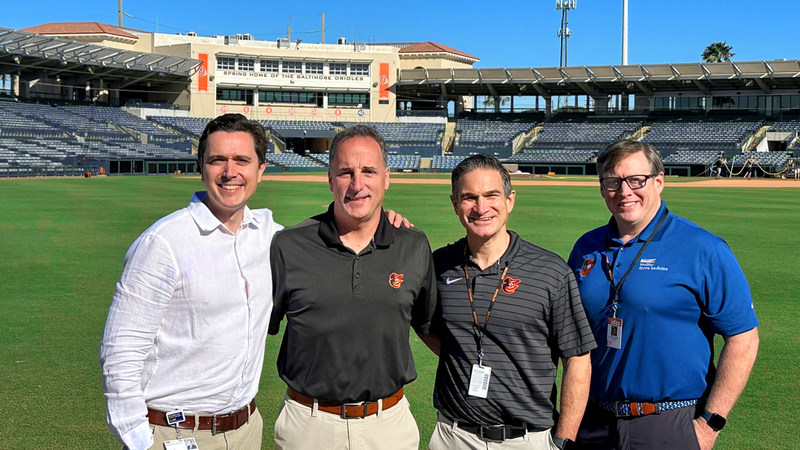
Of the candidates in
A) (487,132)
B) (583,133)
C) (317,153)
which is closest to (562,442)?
(583,133)

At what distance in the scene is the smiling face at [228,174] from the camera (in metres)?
3.52

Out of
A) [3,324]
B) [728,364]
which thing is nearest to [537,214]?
[3,324]

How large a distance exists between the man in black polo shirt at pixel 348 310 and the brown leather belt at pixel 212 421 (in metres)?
0.24

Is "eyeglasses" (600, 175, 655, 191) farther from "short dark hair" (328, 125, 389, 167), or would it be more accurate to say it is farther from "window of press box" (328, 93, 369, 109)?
"window of press box" (328, 93, 369, 109)

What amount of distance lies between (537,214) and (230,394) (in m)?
22.4

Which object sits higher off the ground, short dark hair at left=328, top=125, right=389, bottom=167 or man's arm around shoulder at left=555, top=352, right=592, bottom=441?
short dark hair at left=328, top=125, right=389, bottom=167

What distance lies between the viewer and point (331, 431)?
3654mm

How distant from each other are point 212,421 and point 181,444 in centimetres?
21

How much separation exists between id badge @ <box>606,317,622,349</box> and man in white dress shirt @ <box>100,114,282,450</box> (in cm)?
194

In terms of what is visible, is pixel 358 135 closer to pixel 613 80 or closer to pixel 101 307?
pixel 101 307

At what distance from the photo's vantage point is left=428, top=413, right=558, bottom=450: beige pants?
370 cm

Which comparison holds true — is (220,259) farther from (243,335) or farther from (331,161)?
(331,161)

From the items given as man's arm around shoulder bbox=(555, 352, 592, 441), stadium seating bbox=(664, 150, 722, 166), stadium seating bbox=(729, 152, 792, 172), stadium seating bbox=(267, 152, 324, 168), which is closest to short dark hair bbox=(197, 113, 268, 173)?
man's arm around shoulder bbox=(555, 352, 592, 441)

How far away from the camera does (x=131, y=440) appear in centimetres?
318
